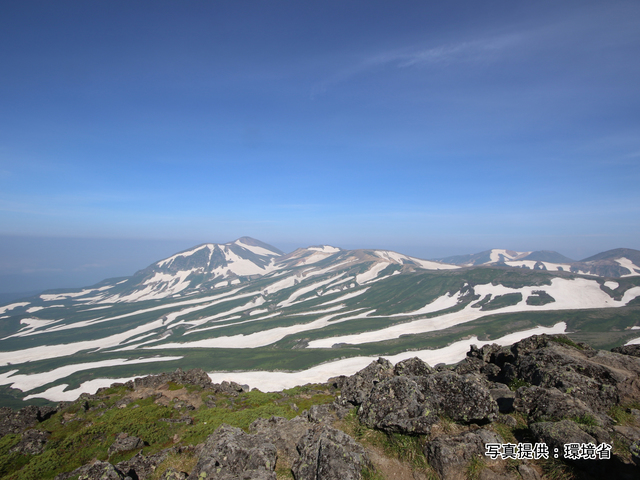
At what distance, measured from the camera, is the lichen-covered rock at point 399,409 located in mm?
12965

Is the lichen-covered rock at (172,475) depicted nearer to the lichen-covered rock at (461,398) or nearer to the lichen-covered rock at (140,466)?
the lichen-covered rock at (140,466)

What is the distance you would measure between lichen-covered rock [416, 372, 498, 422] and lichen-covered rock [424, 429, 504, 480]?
1.46 m

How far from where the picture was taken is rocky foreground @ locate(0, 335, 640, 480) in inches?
420

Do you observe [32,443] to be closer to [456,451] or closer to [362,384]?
[362,384]

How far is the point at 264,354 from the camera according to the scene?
138 metres

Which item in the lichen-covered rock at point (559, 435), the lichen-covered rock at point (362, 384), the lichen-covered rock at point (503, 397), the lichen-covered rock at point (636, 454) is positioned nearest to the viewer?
the lichen-covered rock at point (636, 454)

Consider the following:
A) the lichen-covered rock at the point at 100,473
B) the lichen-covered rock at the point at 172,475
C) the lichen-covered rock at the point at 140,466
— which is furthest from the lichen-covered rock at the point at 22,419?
the lichen-covered rock at the point at 172,475

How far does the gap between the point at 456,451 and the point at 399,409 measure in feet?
10.0

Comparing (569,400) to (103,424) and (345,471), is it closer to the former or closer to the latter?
(345,471)

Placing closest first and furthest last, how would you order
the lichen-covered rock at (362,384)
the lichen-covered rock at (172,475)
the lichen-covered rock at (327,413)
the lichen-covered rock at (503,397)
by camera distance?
the lichen-covered rock at (172,475) < the lichen-covered rock at (503,397) < the lichen-covered rock at (327,413) < the lichen-covered rock at (362,384)

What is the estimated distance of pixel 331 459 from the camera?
11.2 metres

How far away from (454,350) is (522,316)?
55157 millimetres

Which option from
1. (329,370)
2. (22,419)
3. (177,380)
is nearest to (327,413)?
(177,380)

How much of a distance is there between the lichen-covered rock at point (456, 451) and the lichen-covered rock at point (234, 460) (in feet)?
21.6
